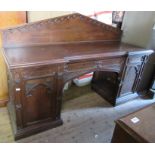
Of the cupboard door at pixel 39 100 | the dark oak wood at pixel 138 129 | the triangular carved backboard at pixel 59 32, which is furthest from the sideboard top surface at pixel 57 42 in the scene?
the dark oak wood at pixel 138 129

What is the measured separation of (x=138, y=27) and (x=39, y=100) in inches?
74.0

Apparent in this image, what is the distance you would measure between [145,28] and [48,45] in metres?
1.50

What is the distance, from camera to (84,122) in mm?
2174

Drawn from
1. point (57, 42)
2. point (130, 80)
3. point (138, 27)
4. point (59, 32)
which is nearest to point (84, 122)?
point (130, 80)

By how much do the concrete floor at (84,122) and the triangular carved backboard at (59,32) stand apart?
950mm

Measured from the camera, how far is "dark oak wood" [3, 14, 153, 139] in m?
1.58

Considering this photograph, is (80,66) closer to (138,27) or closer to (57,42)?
(57,42)

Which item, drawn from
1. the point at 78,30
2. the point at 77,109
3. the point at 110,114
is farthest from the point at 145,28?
the point at 77,109

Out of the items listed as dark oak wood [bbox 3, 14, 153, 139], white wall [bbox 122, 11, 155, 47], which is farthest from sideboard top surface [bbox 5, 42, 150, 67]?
white wall [bbox 122, 11, 155, 47]

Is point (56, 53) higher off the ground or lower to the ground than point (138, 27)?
lower

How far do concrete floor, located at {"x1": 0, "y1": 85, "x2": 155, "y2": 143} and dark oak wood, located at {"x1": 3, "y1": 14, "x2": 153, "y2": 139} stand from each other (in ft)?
0.36

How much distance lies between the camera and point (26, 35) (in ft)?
6.25
